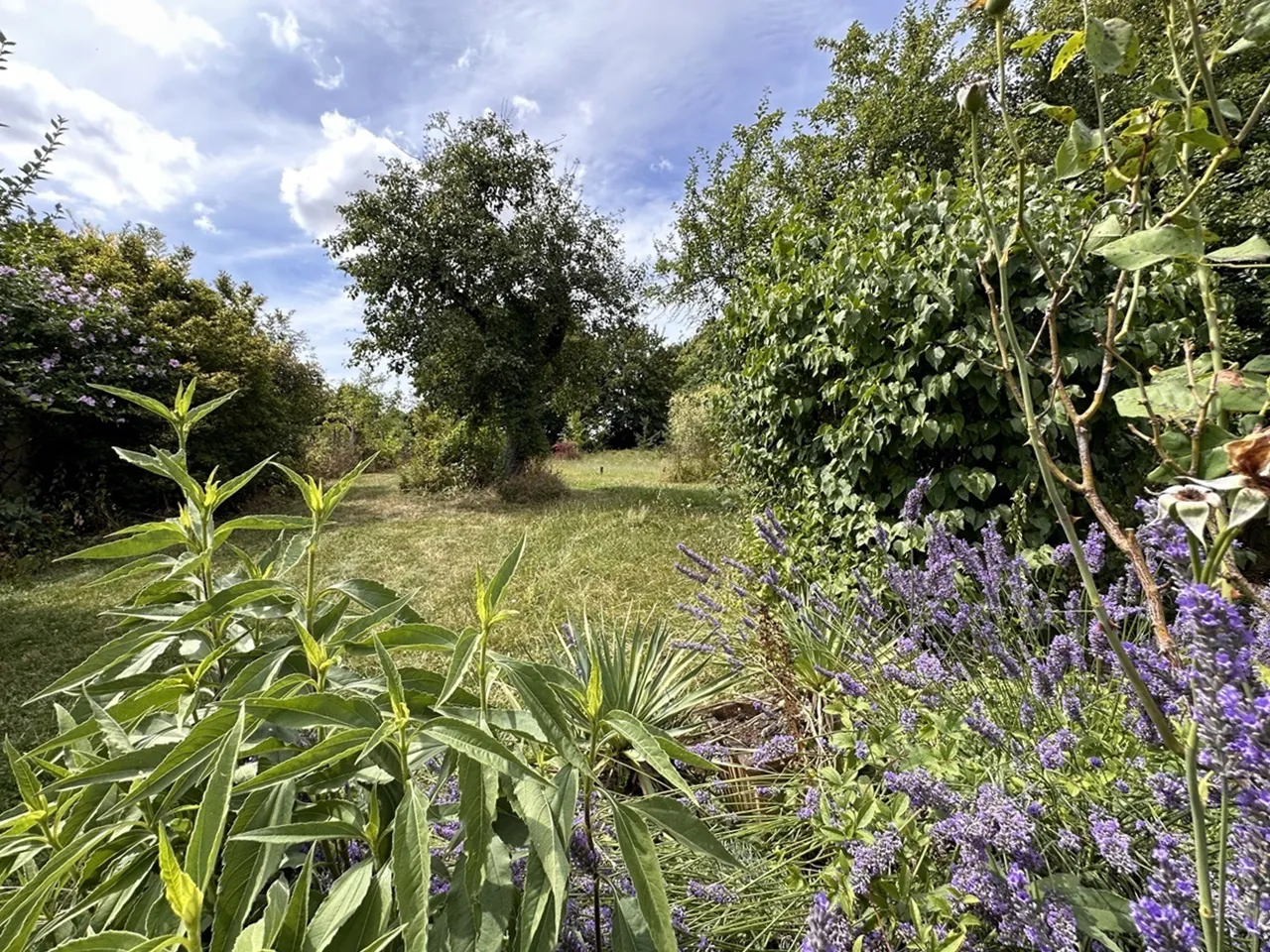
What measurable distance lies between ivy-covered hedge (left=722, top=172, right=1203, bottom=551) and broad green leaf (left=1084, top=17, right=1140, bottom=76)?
50.8 inches

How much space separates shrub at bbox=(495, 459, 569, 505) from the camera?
30.2 feet

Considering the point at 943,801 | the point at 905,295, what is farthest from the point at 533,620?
the point at 943,801

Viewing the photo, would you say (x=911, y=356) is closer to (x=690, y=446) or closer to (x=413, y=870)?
(x=413, y=870)

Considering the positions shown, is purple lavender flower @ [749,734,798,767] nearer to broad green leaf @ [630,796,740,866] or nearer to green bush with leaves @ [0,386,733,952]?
green bush with leaves @ [0,386,733,952]

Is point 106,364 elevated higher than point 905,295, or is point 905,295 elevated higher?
point 106,364

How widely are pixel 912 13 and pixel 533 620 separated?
11.0 metres

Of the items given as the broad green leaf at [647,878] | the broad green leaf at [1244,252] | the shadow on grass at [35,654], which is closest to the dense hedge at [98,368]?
the shadow on grass at [35,654]

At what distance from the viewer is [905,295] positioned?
8.07 ft

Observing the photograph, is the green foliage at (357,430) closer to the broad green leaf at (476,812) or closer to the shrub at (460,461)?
the shrub at (460,461)

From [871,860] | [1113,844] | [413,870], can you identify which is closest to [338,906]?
[413,870]

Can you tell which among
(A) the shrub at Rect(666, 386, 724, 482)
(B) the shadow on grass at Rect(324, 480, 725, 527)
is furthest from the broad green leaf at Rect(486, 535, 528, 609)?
(A) the shrub at Rect(666, 386, 724, 482)

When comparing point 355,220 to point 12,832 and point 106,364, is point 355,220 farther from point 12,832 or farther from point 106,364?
point 12,832

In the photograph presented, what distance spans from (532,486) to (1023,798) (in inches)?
350

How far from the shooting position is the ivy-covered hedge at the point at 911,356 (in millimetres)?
A: 2277
